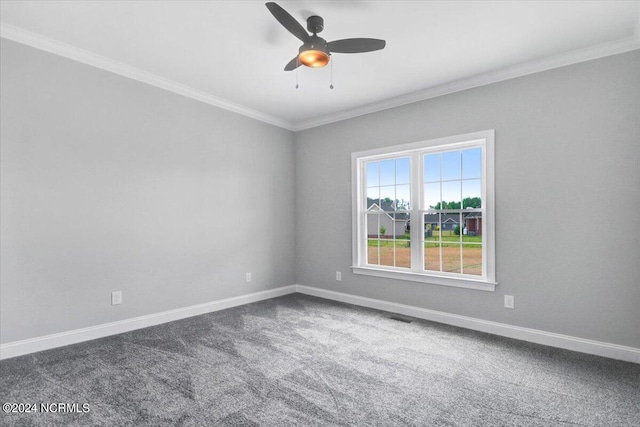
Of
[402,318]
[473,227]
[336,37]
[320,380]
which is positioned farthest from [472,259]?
[336,37]

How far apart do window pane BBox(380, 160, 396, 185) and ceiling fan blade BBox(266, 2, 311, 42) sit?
2.36 metres

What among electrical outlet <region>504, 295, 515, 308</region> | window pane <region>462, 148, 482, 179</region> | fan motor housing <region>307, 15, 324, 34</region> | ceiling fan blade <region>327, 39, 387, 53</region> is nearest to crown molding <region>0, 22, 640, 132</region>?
window pane <region>462, 148, 482, 179</region>

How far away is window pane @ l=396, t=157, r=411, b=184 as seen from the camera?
4.22m

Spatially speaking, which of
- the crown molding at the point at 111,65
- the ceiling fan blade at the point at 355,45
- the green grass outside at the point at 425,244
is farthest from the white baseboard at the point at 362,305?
the ceiling fan blade at the point at 355,45

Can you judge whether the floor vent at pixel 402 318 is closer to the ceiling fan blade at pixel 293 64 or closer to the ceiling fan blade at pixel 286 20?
the ceiling fan blade at pixel 293 64

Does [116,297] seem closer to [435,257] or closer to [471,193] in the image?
[435,257]

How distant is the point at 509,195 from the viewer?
3363 mm

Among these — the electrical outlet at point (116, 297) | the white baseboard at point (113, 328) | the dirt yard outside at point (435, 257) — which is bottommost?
the white baseboard at point (113, 328)

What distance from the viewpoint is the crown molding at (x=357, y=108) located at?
279 cm

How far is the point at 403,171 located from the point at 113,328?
12.4ft

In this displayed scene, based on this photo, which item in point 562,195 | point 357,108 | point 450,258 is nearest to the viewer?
point 562,195

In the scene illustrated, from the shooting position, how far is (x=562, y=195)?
3.07 meters

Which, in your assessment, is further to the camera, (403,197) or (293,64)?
(403,197)

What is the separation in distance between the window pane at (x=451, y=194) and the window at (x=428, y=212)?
11mm
